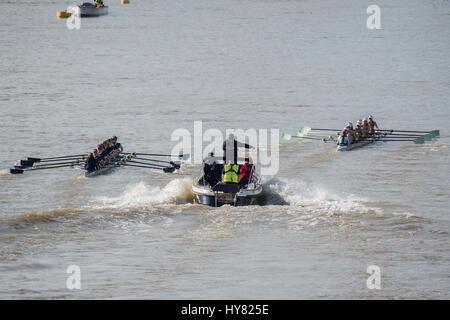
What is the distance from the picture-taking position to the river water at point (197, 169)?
1906 centimetres

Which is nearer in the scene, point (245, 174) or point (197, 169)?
point (245, 174)

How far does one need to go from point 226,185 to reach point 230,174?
532 millimetres

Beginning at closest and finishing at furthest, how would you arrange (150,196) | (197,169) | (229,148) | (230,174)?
(230,174)
(150,196)
(229,148)
(197,169)

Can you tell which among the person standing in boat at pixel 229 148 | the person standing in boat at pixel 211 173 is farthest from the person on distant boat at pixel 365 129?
the person standing in boat at pixel 211 173

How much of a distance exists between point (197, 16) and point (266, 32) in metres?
15.4

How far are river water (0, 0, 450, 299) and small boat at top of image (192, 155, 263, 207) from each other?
1.53ft

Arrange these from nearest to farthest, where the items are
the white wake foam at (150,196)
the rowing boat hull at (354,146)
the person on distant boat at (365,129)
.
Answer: the white wake foam at (150,196)
the rowing boat hull at (354,146)
the person on distant boat at (365,129)

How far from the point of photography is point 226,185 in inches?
953

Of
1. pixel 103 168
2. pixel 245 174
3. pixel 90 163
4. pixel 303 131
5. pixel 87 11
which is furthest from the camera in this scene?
pixel 87 11

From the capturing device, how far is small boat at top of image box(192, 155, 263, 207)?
23891 millimetres

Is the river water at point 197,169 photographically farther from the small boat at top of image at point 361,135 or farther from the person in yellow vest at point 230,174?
the person in yellow vest at point 230,174

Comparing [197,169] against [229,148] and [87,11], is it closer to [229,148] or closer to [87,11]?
[229,148]

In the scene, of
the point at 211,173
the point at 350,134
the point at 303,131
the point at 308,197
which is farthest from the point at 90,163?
the point at 350,134

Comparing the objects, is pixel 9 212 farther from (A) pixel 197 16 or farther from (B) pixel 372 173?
(A) pixel 197 16
